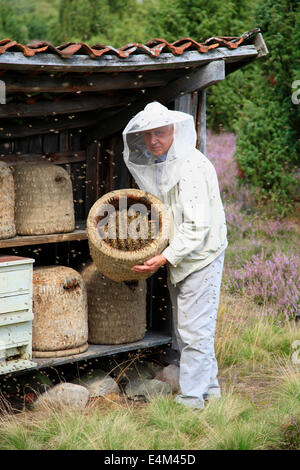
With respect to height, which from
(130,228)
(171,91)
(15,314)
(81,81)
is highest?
(81,81)

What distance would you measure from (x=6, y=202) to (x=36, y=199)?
1.02 feet

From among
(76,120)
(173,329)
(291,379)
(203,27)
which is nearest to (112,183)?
(76,120)

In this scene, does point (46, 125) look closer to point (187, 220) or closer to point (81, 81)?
point (81, 81)

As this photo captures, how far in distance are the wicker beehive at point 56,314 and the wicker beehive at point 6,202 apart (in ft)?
1.50

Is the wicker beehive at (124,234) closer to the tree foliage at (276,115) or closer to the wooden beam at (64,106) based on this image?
the wooden beam at (64,106)

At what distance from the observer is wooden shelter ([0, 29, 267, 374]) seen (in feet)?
14.0

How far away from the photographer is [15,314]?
4.43 m

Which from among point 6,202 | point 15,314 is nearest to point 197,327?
point 15,314

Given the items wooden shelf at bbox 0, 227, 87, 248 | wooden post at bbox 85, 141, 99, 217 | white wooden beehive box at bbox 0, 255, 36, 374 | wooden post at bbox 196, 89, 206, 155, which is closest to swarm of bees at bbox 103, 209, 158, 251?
wooden shelf at bbox 0, 227, 87, 248

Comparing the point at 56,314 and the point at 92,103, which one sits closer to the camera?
the point at 56,314

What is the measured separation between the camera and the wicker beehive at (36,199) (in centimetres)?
480

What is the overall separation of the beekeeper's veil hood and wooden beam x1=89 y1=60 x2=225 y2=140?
49 centimetres

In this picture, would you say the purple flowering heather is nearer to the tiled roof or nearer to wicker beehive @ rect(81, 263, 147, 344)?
wicker beehive @ rect(81, 263, 147, 344)
